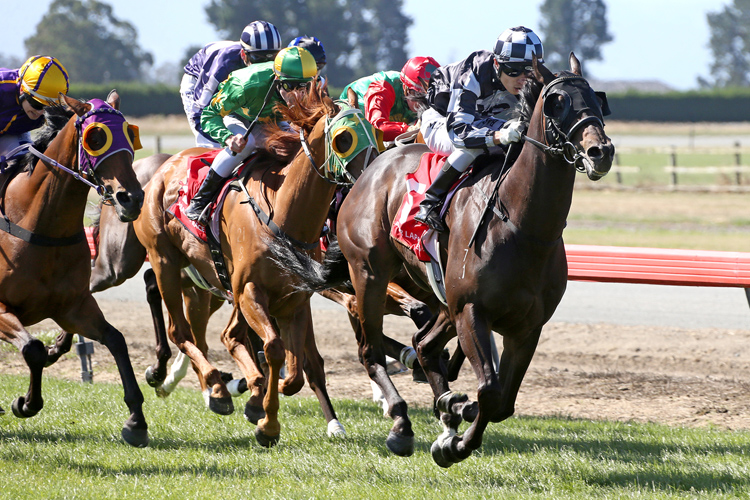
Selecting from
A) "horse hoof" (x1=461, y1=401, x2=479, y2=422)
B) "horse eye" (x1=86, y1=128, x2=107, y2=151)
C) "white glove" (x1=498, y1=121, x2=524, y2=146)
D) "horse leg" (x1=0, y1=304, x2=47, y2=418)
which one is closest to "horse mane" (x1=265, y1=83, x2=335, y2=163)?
"horse eye" (x1=86, y1=128, x2=107, y2=151)

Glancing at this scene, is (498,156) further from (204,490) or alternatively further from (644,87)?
(644,87)

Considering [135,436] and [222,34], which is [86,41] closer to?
[222,34]

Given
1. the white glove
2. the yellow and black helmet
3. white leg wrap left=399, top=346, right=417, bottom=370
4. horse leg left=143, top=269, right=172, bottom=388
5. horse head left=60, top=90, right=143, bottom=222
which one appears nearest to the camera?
the white glove

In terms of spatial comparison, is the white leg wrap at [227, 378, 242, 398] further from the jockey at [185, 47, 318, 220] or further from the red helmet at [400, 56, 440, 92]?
the red helmet at [400, 56, 440, 92]

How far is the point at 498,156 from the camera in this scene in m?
5.06

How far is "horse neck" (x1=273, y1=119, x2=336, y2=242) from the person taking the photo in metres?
5.55

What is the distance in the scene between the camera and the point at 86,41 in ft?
256

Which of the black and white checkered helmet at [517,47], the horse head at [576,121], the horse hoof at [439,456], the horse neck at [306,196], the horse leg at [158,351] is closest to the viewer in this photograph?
the horse head at [576,121]

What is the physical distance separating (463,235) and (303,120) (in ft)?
5.13

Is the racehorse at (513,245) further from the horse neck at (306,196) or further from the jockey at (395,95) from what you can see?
the jockey at (395,95)

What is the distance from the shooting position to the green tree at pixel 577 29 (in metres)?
103

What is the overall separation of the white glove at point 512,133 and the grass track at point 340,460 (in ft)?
5.84

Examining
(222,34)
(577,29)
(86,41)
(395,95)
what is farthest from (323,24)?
(395,95)

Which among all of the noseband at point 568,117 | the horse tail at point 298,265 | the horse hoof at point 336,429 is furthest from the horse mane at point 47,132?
the noseband at point 568,117
